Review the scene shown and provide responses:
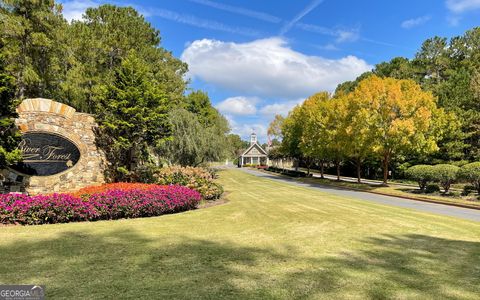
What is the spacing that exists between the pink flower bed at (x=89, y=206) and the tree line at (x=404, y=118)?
1819 cm

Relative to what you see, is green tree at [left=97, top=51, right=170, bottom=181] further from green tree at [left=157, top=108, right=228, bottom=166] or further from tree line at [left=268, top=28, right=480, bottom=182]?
tree line at [left=268, top=28, right=480, bottom=182]

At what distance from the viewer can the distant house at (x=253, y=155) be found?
83844 mm

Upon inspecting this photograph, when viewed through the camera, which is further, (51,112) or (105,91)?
(105,91)

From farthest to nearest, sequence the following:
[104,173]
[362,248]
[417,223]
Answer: [104,173] < [417,223] < [362,248]

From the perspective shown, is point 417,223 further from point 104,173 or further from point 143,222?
point 104,173

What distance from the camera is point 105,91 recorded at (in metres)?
15.0

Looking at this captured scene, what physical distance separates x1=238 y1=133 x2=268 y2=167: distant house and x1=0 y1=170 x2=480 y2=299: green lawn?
74666 mm

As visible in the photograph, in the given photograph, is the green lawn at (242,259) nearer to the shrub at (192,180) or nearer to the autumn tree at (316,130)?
the shrub at (192,180)

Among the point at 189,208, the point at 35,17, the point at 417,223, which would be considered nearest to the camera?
the point at 417,223

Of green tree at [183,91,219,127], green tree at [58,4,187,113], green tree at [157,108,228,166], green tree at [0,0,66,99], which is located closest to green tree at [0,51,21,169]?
green tree at [0,0,66,99]

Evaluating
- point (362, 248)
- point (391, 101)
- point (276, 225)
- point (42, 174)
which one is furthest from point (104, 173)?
point (391, 101)

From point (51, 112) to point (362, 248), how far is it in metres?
12.9

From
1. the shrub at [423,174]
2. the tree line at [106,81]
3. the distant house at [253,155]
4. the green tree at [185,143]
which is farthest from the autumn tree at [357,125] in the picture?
the distant house at [253,155]

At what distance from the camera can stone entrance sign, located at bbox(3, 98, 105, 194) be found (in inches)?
480
